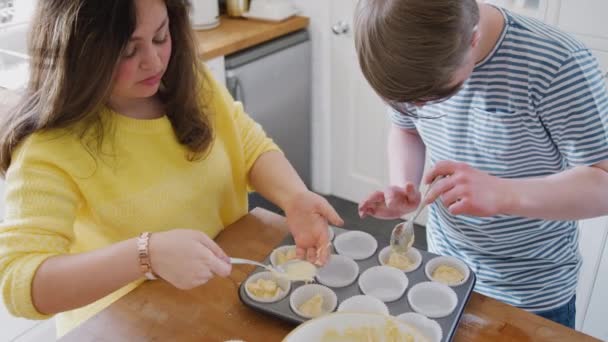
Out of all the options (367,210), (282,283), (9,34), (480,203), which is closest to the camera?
(480,203)

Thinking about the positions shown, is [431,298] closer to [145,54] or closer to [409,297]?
[409,297]

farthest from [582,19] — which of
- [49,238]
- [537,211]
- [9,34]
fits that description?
[9,34]

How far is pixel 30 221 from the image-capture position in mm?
908

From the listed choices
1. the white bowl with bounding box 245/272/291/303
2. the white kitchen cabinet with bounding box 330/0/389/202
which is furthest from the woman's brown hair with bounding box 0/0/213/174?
the white kitchen cabinet with bounding box 330/0/389/202

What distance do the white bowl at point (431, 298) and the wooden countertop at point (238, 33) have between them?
133 cm

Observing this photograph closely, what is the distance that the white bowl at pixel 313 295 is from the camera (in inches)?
38.5

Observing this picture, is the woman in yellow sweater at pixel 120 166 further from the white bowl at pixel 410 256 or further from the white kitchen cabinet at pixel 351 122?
the white kitchen cabinet at pixel 351 122

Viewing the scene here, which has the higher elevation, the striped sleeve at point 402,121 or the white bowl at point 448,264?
the striped sleeve at point 402,121

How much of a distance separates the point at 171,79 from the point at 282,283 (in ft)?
1.53

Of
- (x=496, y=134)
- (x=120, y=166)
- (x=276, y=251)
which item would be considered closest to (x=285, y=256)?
(x=276, y=251)

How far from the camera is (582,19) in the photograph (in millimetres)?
1801

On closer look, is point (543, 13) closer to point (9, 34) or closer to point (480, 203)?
point (480, 203)

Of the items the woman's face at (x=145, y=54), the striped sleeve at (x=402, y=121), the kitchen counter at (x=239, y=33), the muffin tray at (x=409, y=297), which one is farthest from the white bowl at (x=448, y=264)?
the kitchen counter at (x=239, y=33)

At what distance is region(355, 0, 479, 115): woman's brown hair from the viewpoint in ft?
2.62
